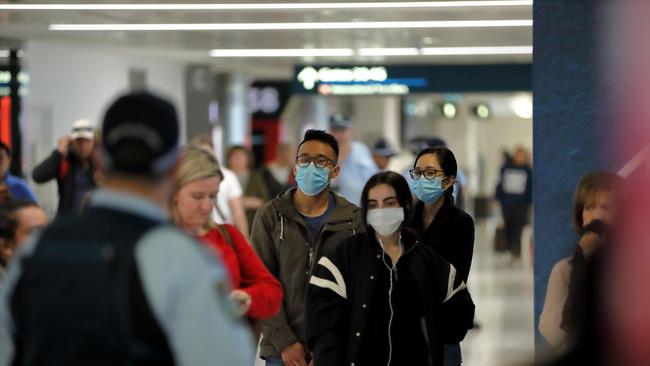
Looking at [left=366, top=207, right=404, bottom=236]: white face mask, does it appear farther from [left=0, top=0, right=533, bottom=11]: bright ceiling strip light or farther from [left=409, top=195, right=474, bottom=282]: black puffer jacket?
[left=0, top=0, right=533, bottom=11]: bright ceiling strip light

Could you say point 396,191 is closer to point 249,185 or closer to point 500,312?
point 249,185

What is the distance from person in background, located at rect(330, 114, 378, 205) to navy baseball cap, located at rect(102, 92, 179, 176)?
380 inches

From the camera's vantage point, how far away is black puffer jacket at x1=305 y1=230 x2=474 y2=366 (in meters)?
5.30

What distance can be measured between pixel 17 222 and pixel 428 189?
2.30m

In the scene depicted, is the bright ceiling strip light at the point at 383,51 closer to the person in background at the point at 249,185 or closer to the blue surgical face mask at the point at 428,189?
the person in background at the point at 249,185

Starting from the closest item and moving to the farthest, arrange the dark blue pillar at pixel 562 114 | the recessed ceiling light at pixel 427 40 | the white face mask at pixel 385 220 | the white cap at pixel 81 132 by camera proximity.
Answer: the white face mask at pixel 385 220
the dark blue pillar at pixel 562 114
the white cap at pixel 81 132
the recessed ceiling light at pixel 427 40

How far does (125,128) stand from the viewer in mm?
3041

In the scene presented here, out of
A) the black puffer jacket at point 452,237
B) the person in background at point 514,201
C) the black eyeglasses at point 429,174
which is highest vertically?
the black eyeglasses at point 429,174

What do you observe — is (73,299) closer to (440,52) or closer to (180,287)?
(180,287)

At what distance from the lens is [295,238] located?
6094 millimetres

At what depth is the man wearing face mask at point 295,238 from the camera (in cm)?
602

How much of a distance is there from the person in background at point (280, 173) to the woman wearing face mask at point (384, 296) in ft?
28.5

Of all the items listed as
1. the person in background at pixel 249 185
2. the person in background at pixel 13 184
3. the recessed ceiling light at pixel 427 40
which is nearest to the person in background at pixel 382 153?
the person in background at pixel 249 185

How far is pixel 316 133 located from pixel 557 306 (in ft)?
5.84
